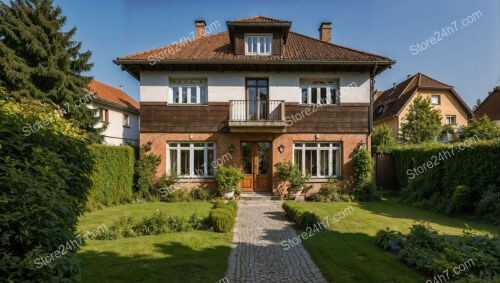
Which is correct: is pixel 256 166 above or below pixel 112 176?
above

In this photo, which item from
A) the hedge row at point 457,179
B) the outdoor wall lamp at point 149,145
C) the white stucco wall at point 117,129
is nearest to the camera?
the hedge row at point 457,179

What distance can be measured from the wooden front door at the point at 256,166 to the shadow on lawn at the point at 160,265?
8.12m

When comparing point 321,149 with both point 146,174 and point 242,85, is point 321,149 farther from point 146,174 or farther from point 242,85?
point 146,174

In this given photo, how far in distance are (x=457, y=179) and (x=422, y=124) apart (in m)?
13.7

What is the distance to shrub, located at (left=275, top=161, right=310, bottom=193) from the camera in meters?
13.6

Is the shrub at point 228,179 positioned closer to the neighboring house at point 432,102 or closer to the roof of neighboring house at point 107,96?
the roof of neighboring house at point 107,96

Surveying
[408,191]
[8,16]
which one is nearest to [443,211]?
[408,191]

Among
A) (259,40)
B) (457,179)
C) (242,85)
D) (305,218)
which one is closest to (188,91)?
(242,85)

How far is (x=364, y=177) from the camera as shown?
13812 mm

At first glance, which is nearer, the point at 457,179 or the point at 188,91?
the point at 457,179

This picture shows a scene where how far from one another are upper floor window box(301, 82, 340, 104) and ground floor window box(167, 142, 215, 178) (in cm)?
546

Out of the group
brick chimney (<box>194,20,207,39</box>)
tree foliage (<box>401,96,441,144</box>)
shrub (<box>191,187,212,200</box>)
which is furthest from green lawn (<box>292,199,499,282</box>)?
tree foliage (<box>401,96,441,144</box>)

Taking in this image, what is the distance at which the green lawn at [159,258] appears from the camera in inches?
188

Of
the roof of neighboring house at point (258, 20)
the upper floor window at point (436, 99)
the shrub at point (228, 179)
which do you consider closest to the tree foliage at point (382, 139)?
the shrub at point (228, 179)
